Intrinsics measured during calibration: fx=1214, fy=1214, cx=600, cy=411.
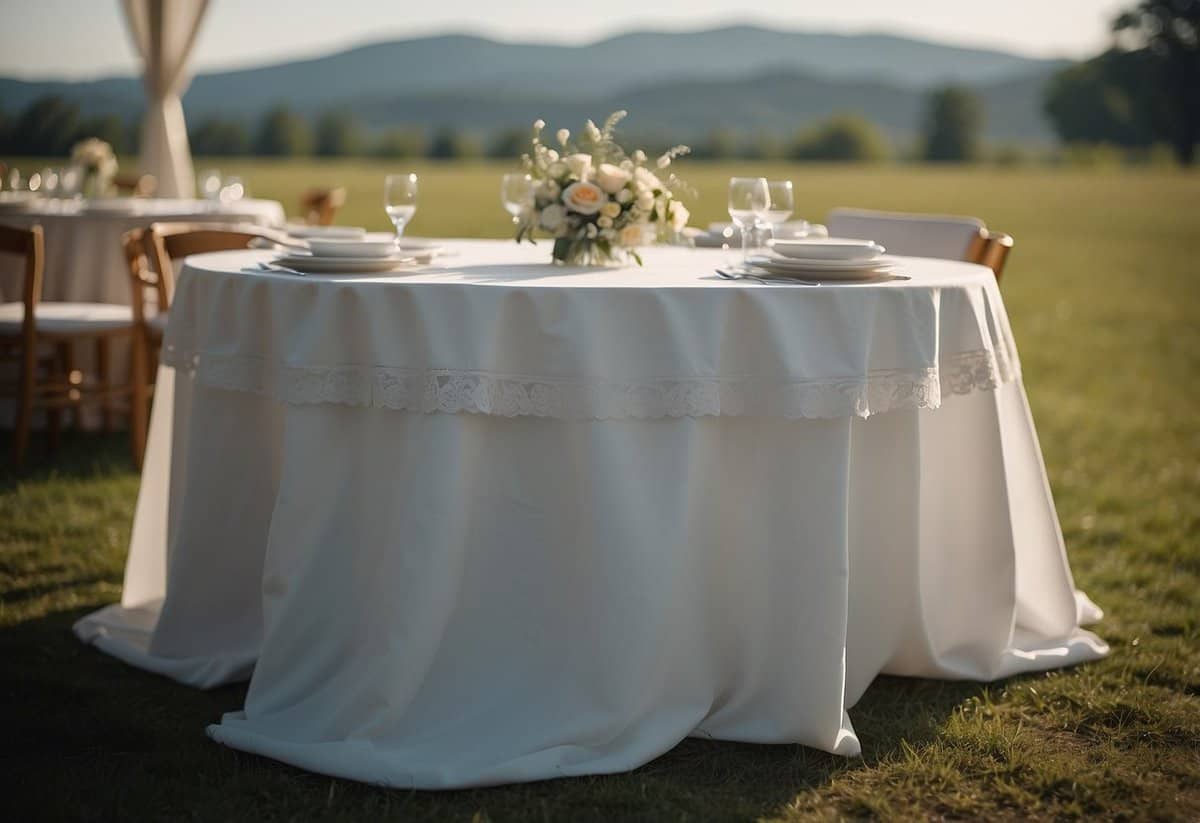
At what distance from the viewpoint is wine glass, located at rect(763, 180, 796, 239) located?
3008 millimetres

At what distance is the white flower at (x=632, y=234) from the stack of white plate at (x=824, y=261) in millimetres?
332

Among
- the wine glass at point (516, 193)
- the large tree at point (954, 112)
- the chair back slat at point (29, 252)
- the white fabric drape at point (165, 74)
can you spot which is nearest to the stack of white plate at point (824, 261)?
the wine glass at point (516, 193)

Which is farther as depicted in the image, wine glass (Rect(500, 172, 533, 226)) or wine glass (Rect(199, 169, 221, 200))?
wine glass (Rect(199, 169, 221, 200))

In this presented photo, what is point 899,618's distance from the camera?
3.03m

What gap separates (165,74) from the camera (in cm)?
815

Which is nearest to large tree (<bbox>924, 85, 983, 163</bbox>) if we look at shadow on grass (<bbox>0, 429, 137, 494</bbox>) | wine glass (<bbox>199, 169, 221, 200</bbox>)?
wine glass (<bbox>199, 169, 221, 200</bbox>)

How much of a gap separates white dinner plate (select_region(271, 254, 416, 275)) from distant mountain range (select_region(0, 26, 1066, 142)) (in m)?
Result: 42.7

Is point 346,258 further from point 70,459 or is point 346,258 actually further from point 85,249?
point 85,249

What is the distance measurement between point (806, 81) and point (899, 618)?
3443 inches

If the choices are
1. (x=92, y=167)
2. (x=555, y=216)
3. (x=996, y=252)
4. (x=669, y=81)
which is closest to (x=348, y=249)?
(x=555, y=216)

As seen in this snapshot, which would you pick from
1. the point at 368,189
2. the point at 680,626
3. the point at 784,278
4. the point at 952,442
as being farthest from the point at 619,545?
the point at 368,189

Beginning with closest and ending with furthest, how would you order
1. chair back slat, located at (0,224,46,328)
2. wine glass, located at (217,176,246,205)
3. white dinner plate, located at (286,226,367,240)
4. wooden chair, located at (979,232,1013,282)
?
white dinner plate, located at (286,226,367,240) < wooden chair, located at (979,232,1013,282) < chair back slat, located at (0,224,46,328) < wine glass, located at (217,176,246,205)

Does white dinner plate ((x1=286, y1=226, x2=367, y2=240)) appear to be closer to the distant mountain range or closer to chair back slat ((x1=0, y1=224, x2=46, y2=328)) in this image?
chair back slat ((x1=0, y1=224, x2=46, y2=328))

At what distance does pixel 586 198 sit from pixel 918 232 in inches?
66.7
